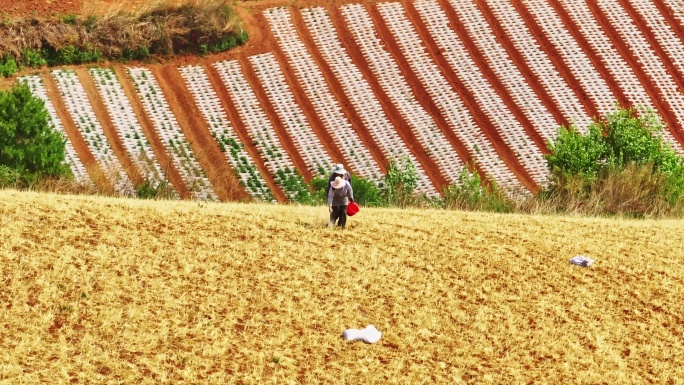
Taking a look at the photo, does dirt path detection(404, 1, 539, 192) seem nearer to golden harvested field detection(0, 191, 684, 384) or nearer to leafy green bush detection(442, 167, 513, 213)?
leafy green bush detection(442, 167, 513, 213)

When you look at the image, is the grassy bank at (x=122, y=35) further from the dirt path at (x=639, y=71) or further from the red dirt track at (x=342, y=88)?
the dirt path at (x=639, y=71)

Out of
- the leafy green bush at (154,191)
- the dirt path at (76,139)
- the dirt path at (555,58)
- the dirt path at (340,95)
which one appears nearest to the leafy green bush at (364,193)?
the dirt path at (340,95)

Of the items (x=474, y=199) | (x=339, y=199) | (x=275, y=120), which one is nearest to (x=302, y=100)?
(x=275, y=120)

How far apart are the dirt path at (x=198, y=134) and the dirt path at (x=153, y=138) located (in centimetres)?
114

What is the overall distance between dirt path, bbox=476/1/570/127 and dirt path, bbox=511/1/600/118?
44.4 inches

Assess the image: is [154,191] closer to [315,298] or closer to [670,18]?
[315,298]

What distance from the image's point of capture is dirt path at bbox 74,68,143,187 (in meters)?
46.6

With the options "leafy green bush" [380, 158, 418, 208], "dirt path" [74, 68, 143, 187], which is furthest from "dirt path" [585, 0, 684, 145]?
"dirt path" [74, 68, 143, 187]

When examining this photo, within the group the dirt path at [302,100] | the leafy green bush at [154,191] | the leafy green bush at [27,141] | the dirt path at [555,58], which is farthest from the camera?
the dirt path at [555,58]

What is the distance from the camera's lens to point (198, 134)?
50938mm

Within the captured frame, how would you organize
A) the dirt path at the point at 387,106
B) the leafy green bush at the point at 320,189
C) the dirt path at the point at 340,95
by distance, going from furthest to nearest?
the dirt path at the point at 340,95 < the dirt path at the point at 387,106 < the leafy green bush at the point at 320,189

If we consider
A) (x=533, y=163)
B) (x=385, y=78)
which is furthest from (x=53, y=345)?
(x=385, y=78)

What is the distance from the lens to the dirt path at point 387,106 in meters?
48.2

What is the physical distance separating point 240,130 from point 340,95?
191 inches
